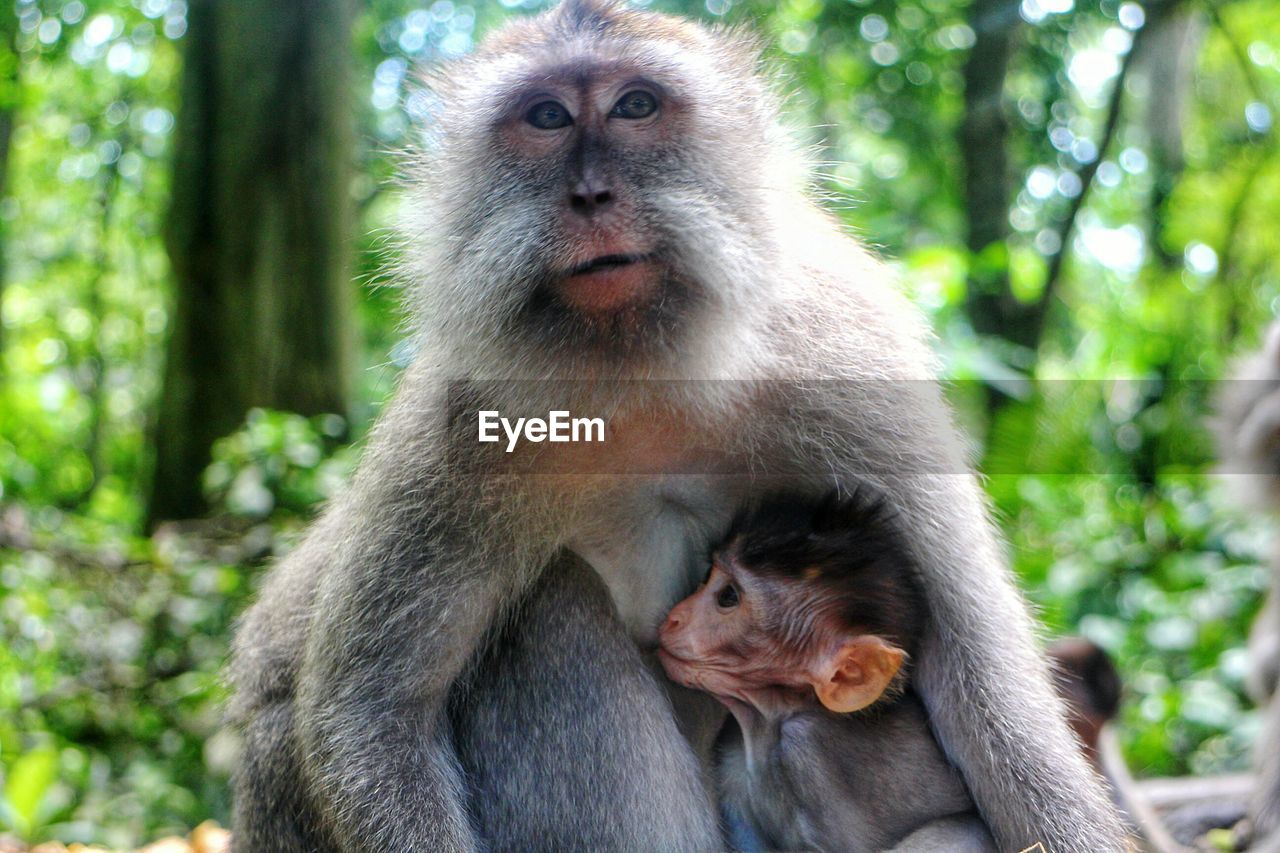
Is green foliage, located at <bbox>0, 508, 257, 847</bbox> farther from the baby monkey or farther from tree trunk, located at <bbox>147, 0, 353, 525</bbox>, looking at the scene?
the baby monkey

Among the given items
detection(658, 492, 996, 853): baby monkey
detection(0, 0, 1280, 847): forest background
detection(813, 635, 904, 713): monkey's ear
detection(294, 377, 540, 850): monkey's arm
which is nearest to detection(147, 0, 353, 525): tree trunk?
detection(0, 0, 1280, 847): forest background

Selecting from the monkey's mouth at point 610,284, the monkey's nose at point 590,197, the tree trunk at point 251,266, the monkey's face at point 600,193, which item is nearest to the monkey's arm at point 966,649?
the monkey's face at point 600,193

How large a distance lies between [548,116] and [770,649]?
3.30 feet

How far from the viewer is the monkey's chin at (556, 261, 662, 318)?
77.2 inches

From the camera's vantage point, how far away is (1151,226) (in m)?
5.96

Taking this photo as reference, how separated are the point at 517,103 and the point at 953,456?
1051 mm

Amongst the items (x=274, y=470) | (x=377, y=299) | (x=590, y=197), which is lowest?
(x=274, y=470)

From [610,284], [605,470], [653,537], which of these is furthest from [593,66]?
[653,537]

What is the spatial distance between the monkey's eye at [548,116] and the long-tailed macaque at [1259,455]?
3.21 m

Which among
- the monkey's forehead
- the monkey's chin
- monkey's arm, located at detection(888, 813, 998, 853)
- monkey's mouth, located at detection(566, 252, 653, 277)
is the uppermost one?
the monkey's forehead

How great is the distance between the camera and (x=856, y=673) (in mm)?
2141

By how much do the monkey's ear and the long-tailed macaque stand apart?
8.08ft

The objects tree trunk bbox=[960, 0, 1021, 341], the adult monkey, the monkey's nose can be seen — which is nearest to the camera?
the monkey's nose

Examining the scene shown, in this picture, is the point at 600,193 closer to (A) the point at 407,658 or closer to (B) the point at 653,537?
(B) the point at 653,537
